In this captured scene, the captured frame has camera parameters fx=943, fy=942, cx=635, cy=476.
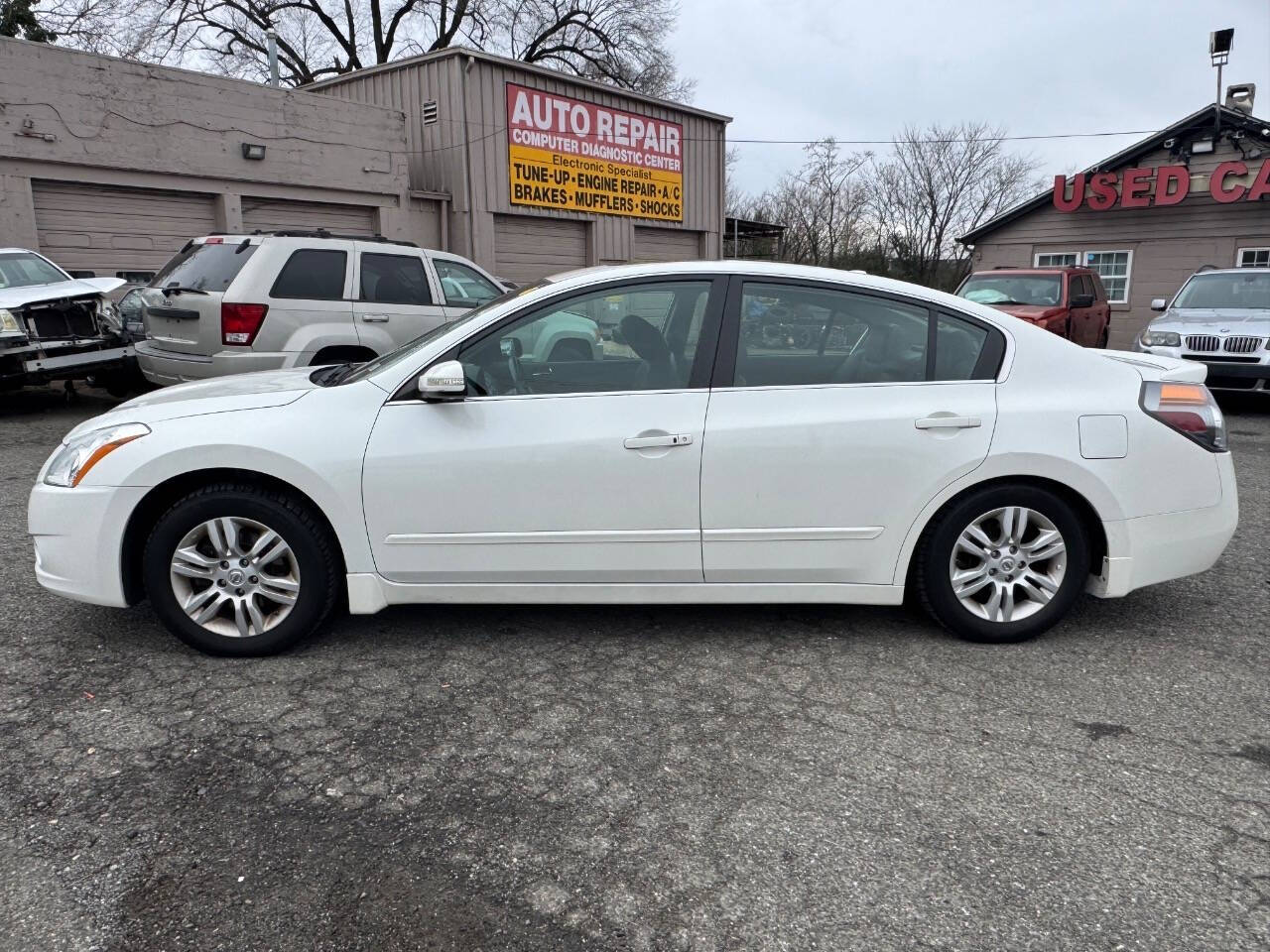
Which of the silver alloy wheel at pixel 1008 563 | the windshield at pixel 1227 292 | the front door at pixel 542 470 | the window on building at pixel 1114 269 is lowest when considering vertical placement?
the silver alloy wheel at pixel 1008 563

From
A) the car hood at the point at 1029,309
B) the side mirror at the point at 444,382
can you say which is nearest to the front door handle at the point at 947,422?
the side mirror at the point at 444,382

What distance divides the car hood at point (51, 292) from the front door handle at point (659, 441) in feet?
26.3

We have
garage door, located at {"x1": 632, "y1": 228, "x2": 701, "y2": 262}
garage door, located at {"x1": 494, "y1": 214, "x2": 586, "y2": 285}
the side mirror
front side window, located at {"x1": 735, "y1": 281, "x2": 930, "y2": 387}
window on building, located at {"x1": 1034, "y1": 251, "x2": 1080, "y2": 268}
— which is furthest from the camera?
window on building, located at {"x1": 1034, "y1": 251, "x2": 1080, "y2": 268}

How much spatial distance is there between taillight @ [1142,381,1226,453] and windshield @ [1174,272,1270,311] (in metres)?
8.94

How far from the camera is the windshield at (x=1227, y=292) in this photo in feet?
37.3

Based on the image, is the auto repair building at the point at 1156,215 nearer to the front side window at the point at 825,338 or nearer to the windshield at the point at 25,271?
the front side window at the point at 825,338

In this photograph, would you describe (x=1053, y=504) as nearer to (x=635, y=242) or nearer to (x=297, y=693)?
(x=297, y=693)

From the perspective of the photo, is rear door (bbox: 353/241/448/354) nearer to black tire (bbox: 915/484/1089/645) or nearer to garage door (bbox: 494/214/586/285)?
black tire (bbox: 915/484/1089/645)

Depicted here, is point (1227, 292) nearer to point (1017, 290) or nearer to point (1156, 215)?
point (1017, 290)

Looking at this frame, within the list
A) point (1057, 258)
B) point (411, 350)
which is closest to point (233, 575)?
point (411, 350)

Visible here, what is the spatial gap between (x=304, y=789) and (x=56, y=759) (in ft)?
2.77

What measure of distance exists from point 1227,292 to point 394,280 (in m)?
10.0

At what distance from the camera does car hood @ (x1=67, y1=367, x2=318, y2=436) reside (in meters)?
3.68

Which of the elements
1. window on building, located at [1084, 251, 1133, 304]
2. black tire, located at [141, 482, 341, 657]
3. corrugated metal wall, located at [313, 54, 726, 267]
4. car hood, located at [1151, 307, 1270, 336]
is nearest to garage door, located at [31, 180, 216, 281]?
corrugated metal wall, located at [313, 54, 726, 267]
